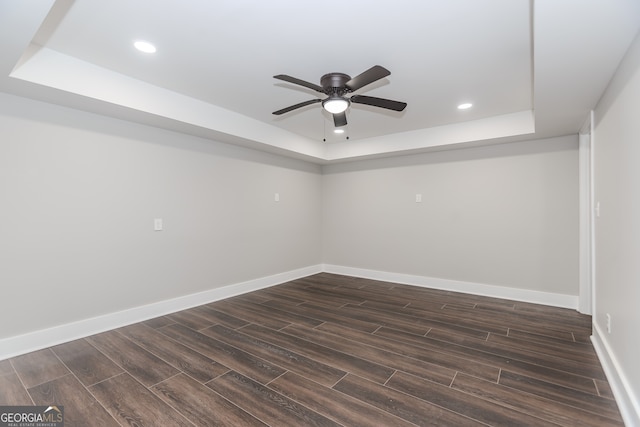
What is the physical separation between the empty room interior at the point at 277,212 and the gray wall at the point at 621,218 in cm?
3

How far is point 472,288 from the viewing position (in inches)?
178

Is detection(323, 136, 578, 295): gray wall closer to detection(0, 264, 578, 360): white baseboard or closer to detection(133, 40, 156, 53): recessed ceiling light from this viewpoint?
detection(0, 264, 578, 360): white baseboard

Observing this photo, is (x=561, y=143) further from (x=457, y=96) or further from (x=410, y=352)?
(x=410, y=352)

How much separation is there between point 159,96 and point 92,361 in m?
2.48

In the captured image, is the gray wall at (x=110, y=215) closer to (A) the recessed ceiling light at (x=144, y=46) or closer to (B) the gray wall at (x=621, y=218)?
(A) the recessed ceiling light at (x=144, y=46)

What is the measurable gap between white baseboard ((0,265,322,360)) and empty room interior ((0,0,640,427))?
17mm

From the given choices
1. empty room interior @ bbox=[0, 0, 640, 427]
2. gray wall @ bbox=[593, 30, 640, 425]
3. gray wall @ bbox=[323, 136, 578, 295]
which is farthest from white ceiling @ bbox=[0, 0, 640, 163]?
gray wall @ bbox=[323, 136, 578, 295]

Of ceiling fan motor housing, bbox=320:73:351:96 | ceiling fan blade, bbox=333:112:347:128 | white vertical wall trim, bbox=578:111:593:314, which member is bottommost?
white vertical wall trim, bbox=578:111:593:314

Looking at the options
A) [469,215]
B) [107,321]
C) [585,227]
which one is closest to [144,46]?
[107,321]

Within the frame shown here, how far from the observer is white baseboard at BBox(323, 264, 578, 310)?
154 inches

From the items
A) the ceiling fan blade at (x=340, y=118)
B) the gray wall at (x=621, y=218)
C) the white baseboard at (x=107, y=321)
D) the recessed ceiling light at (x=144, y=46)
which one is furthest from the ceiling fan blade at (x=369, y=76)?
the white baseboard at (x=107, y=321)

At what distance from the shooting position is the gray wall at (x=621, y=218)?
5.69ft

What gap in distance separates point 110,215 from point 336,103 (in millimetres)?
2561

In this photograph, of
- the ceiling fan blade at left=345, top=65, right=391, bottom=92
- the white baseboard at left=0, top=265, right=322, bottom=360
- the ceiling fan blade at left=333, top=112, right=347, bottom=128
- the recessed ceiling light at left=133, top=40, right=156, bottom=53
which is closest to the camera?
the ceiling fan blade at left=345, top=65, right=391, bottom=92
